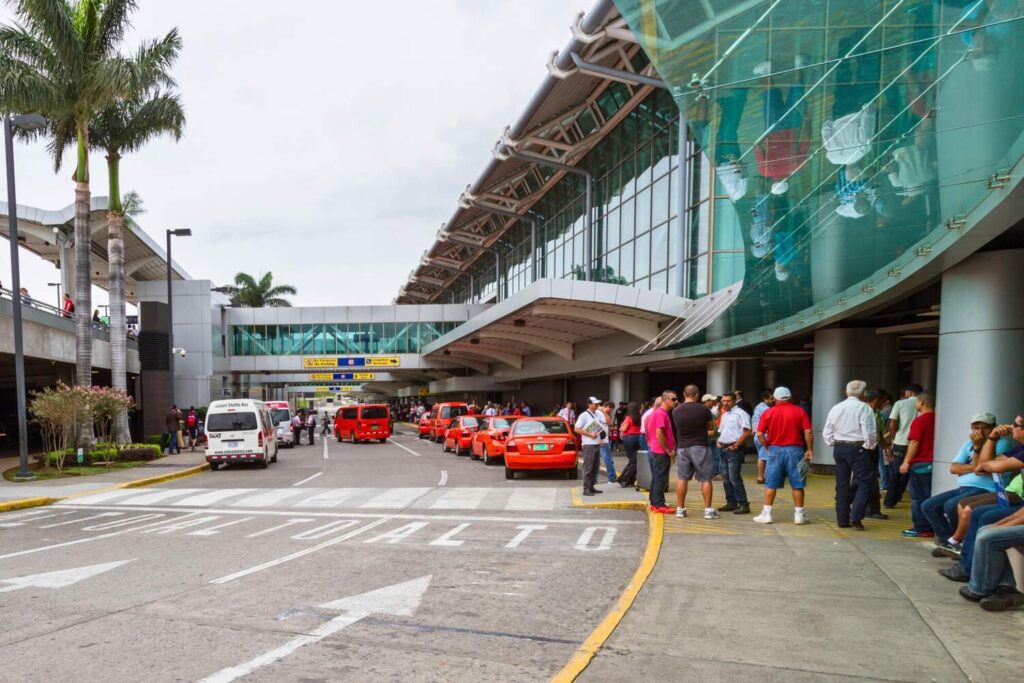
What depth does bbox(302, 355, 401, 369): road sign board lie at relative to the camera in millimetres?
59781

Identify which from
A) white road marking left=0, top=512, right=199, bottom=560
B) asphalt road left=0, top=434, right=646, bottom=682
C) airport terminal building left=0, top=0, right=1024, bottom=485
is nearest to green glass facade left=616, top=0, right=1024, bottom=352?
airport terminal building left=0, top=0, right=1024, bottom=485

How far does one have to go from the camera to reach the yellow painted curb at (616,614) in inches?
182

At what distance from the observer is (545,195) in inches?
1751

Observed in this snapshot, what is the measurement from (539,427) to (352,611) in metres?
11.9

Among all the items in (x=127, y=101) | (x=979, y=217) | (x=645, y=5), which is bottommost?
(x=979, y=217)

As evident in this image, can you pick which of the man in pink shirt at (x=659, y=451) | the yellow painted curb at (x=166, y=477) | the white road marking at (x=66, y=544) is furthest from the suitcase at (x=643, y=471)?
the yellow painted curb at (x=166, y=477)

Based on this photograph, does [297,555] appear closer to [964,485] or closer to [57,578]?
[57,578]

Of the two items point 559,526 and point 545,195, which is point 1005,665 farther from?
point 545,195

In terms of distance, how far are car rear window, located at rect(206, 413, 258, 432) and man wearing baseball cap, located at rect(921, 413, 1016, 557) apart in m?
18.9

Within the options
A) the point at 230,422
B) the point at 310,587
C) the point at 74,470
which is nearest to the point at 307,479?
the point at 230,422

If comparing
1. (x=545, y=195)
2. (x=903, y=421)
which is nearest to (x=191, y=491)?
(x=903, y=421)

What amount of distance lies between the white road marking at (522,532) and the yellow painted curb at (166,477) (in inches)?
453

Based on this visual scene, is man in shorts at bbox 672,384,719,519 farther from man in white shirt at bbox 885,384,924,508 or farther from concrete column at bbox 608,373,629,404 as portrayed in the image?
concrete column at bbox 608,373,629,404

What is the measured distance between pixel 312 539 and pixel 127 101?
2212cm
